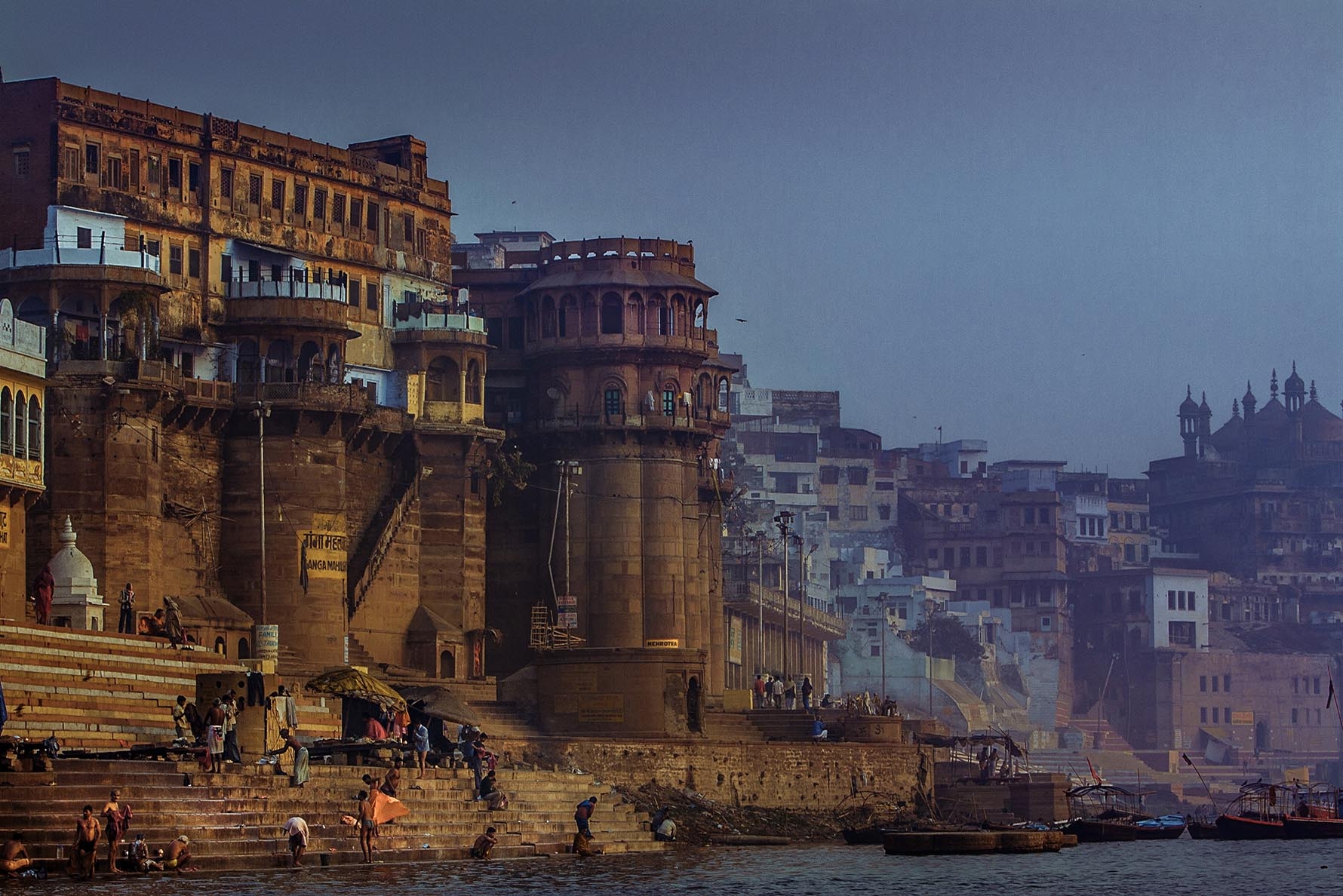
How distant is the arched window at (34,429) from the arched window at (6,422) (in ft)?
3.44

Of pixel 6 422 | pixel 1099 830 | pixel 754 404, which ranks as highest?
pixel 754 404

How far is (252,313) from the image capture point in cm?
6969

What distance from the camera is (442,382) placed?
76625mm

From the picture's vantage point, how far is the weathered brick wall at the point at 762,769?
219 ft

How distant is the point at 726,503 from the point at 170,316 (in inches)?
1026

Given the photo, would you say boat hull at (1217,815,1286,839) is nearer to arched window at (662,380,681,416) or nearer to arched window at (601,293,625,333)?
arched window at (662,380,681,416)

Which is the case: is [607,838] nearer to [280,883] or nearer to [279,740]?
[279,740]

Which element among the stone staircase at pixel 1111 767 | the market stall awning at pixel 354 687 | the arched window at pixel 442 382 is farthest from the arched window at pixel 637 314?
the stone staircase at pixel 1111 767

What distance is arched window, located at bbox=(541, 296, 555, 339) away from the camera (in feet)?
268

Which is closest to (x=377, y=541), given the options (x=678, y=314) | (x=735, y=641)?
(x=678, y=314)

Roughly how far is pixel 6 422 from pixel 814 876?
19792mm

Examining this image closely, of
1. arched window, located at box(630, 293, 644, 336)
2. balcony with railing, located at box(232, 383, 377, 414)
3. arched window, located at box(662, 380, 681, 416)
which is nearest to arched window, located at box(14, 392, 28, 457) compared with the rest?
balcony with railing, located at box(232, 383, 377, 414)

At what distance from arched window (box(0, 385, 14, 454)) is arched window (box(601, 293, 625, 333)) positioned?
1144 inches

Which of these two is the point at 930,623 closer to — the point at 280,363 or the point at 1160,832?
the point at 1160,832
